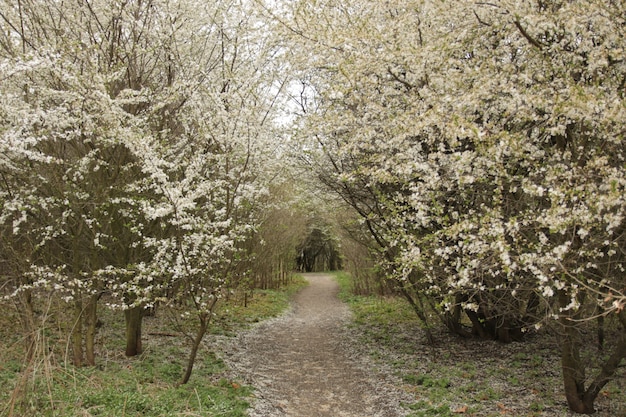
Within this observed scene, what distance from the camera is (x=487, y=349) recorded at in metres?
9.30

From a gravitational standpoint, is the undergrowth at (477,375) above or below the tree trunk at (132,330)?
below

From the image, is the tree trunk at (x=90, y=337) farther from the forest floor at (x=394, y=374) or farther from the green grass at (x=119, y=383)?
the forest floor at (x=394, y=374)

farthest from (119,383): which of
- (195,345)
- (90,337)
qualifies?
(90,337)

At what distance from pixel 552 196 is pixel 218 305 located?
11.5 meters

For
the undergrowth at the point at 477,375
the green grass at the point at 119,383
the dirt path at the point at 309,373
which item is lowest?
the dirt path at the point at 309,373

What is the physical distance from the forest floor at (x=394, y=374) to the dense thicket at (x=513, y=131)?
95 cm

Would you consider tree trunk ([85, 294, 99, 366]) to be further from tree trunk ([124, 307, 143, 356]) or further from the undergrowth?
the undergrowth

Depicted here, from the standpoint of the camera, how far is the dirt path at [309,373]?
6.77 m

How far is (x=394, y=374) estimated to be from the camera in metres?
8.34

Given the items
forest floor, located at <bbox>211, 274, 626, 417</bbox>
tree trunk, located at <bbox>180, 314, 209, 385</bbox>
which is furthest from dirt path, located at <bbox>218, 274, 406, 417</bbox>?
tree trunk, located at <bbox>180, 314, 209, 385</bbox>

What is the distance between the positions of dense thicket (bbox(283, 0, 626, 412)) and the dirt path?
217 centimetres

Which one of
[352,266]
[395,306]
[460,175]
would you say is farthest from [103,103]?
[352,266]

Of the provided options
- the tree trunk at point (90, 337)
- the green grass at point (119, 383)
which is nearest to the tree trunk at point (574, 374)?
the green grass at point (119, 383)

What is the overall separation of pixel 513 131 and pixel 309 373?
5.46 m
